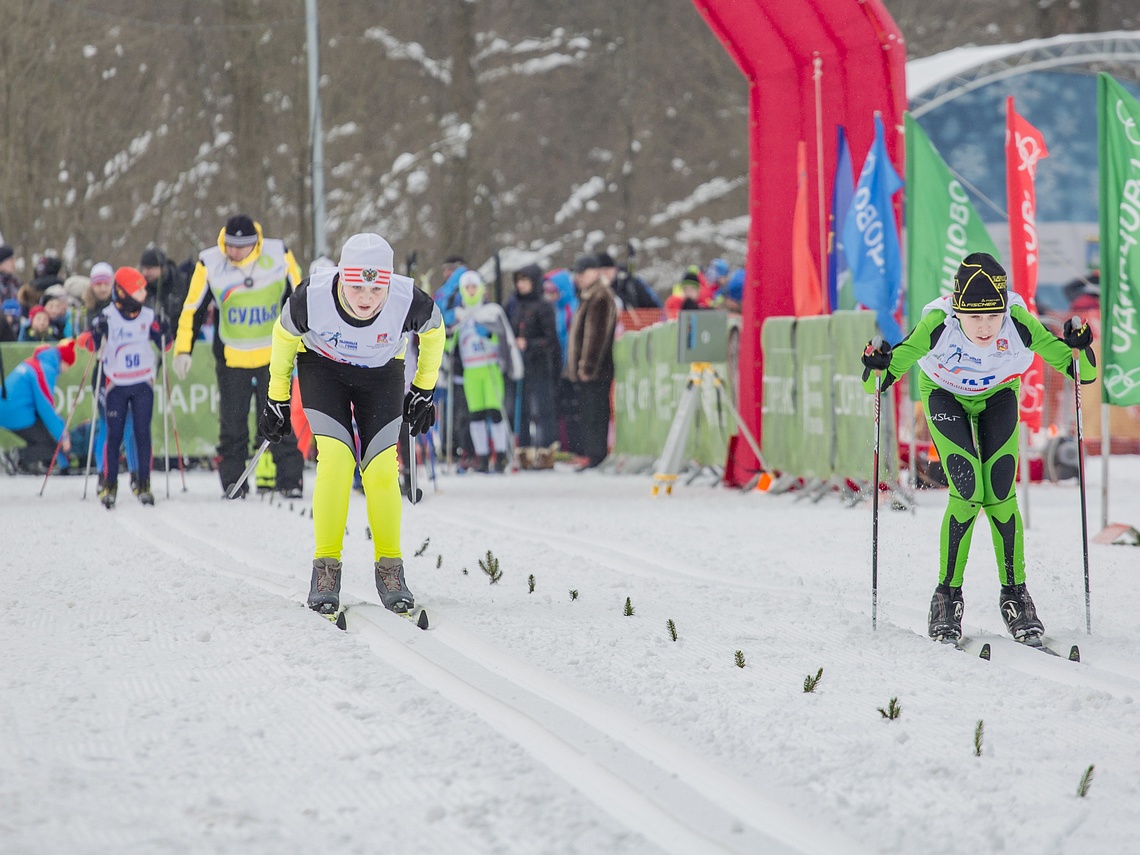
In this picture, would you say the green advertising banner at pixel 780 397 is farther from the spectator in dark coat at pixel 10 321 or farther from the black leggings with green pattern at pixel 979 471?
the spectator in dark coat at pixel 10 321

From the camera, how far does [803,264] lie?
13.6m

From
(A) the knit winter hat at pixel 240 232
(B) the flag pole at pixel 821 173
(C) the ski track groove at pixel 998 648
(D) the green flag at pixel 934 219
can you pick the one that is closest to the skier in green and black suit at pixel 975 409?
(C) the ski track groove at pixel 998 648

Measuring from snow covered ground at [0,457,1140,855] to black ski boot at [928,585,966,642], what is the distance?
0.40 feet

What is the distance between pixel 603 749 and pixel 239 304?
899 cm

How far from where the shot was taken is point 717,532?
33.7 ft

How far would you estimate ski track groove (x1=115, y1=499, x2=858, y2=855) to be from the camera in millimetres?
3557

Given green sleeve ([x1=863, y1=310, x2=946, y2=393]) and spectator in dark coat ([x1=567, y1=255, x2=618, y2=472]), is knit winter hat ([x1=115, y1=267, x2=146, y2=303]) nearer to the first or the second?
spectator in dark coat ([x1=567, y1=255, x2=618, y2=472])

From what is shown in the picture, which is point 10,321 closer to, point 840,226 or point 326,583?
point 840,226

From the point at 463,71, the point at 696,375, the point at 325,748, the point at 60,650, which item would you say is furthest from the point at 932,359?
the point at 463,71

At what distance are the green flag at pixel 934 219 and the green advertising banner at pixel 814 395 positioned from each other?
0.92 m


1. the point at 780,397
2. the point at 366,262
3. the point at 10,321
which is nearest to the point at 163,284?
the point at 10,321

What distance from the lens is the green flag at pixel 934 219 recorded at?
1160 centimetres

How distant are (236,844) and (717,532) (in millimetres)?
7032

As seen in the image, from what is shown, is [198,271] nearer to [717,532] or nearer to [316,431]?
[717,532]
